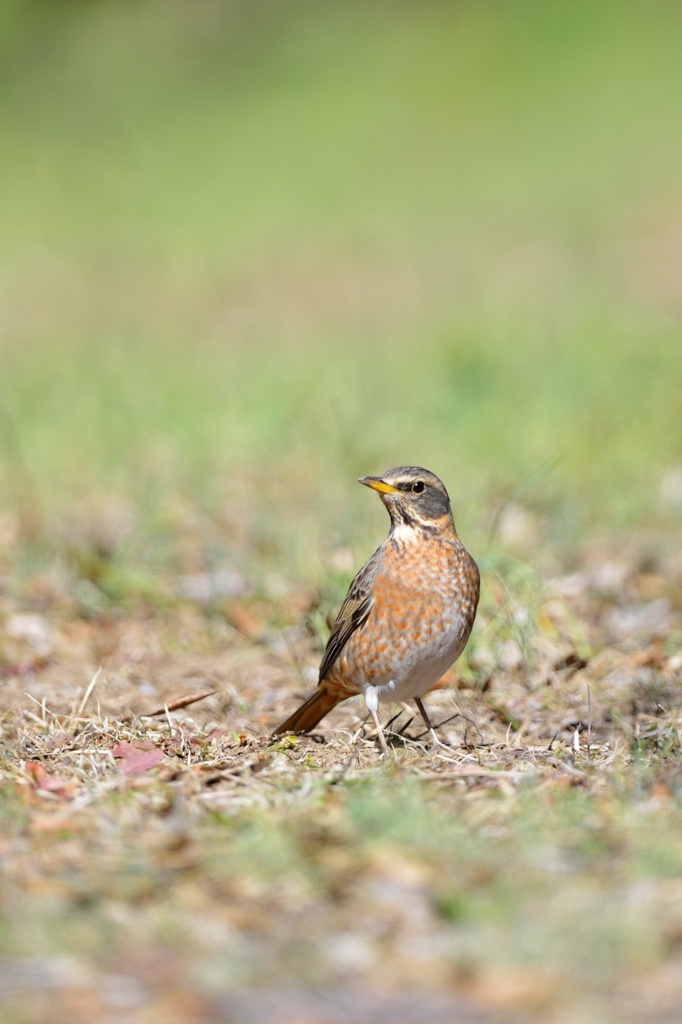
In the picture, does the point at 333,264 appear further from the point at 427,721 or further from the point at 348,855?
the point at 348,855

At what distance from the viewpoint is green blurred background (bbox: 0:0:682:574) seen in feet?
28.6

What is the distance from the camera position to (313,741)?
5.41 meters

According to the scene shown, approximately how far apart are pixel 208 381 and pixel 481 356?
2077 millimetres

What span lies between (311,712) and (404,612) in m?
0.55

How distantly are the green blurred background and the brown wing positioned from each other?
1.82 metres

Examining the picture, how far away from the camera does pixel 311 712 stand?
555 cm

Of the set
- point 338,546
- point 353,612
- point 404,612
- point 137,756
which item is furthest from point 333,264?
point 137,756

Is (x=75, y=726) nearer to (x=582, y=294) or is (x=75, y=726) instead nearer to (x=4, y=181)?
(x=582, y=294)

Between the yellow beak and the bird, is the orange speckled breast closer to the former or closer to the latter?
the bird

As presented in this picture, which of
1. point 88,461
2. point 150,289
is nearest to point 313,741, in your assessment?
point 88,461

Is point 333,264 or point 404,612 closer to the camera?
point 404,612

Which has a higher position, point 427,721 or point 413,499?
point 413,499

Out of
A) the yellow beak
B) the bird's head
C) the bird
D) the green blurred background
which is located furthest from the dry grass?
the green blurred background

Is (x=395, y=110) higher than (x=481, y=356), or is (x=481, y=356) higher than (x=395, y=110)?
(x=395, y=110)
